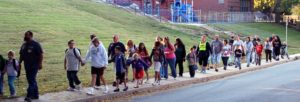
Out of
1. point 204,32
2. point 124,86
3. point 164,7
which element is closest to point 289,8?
point 164,7

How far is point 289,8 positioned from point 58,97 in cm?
6473

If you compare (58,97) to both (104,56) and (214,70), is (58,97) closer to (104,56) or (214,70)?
(104,56)

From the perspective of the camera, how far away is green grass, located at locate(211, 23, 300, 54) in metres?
58.2

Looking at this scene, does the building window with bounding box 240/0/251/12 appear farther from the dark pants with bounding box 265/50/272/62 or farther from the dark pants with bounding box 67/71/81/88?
the dark pants with bounding box 67/71/81/88

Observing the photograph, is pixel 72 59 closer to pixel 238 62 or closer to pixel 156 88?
pixel 156 88

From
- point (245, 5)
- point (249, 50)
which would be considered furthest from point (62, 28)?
point (245, 5)

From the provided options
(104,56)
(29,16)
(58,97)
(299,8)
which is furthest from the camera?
(299,8)

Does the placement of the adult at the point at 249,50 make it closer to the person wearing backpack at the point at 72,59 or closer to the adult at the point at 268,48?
the adult at the point at 268,48

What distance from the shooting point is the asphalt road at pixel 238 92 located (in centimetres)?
1574

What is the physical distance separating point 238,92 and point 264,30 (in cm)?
5082

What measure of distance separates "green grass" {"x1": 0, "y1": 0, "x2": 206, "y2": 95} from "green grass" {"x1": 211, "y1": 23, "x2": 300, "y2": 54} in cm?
1365

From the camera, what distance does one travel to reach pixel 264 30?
220 feet

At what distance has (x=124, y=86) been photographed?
17.9 metres

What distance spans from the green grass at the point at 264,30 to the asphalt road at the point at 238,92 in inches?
1247
